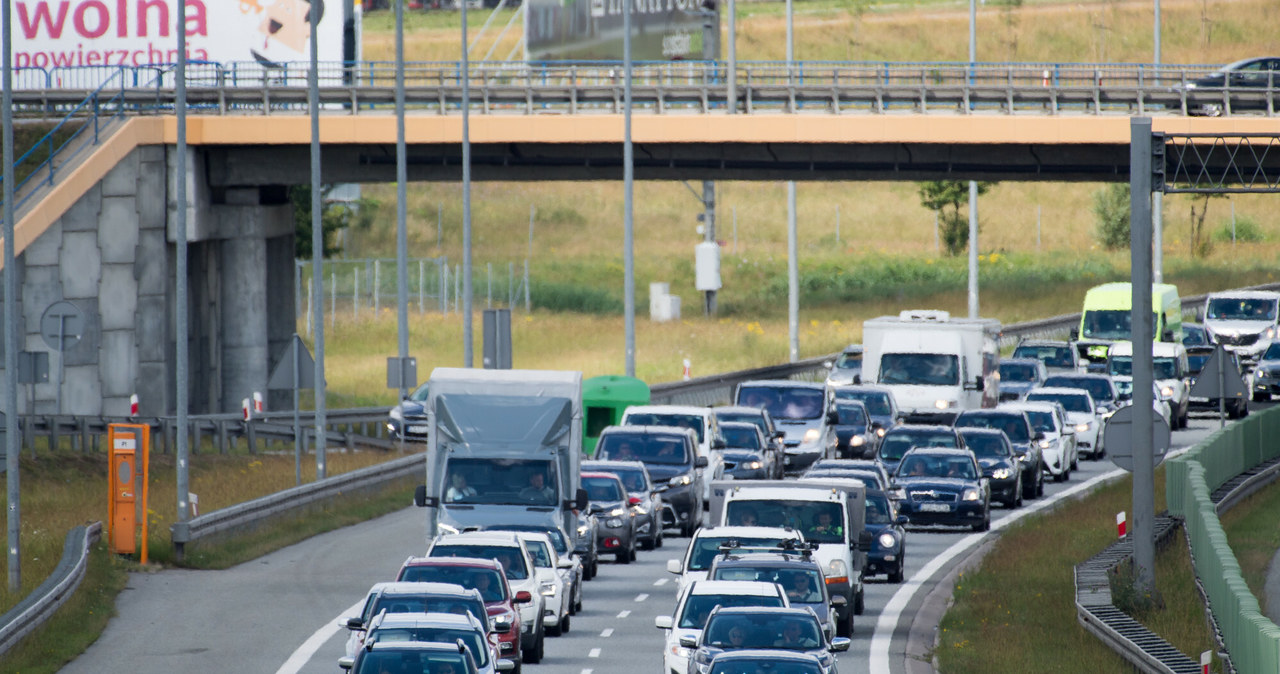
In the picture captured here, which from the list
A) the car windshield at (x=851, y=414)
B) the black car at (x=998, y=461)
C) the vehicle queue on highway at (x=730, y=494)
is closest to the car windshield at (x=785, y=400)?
the vehicle queue on highway at (x=730, y=494)

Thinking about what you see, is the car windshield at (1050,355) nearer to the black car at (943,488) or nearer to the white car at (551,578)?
the black car at (943,488)

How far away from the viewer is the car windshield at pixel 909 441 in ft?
117

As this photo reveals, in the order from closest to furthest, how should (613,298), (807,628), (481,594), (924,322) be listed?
(807,628) < (481,594) < (924,322) < (613,298)

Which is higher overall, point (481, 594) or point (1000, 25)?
point (1000, 25)

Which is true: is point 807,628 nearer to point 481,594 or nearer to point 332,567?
point 481,594

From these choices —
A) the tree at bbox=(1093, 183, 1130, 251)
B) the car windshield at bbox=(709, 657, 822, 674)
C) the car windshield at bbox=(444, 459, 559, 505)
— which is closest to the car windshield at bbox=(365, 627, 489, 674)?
the car windshield at bbox=(709, 657, 822, 674)

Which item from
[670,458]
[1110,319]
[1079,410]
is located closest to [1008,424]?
[1079,410]

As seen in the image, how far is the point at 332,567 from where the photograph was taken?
96.0 ft

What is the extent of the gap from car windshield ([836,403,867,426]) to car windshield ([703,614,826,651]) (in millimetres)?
22846

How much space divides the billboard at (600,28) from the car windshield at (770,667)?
5706cm

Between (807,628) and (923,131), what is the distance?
33.7 meters

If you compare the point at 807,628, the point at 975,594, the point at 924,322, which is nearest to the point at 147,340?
the point at 924,322

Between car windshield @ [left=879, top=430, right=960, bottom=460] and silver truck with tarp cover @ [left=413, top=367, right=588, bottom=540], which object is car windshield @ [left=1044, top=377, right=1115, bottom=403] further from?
silver truck with tarp cover @ [left=413, top=367, right=588, bottom=540]

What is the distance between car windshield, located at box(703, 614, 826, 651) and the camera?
60.1 ft
